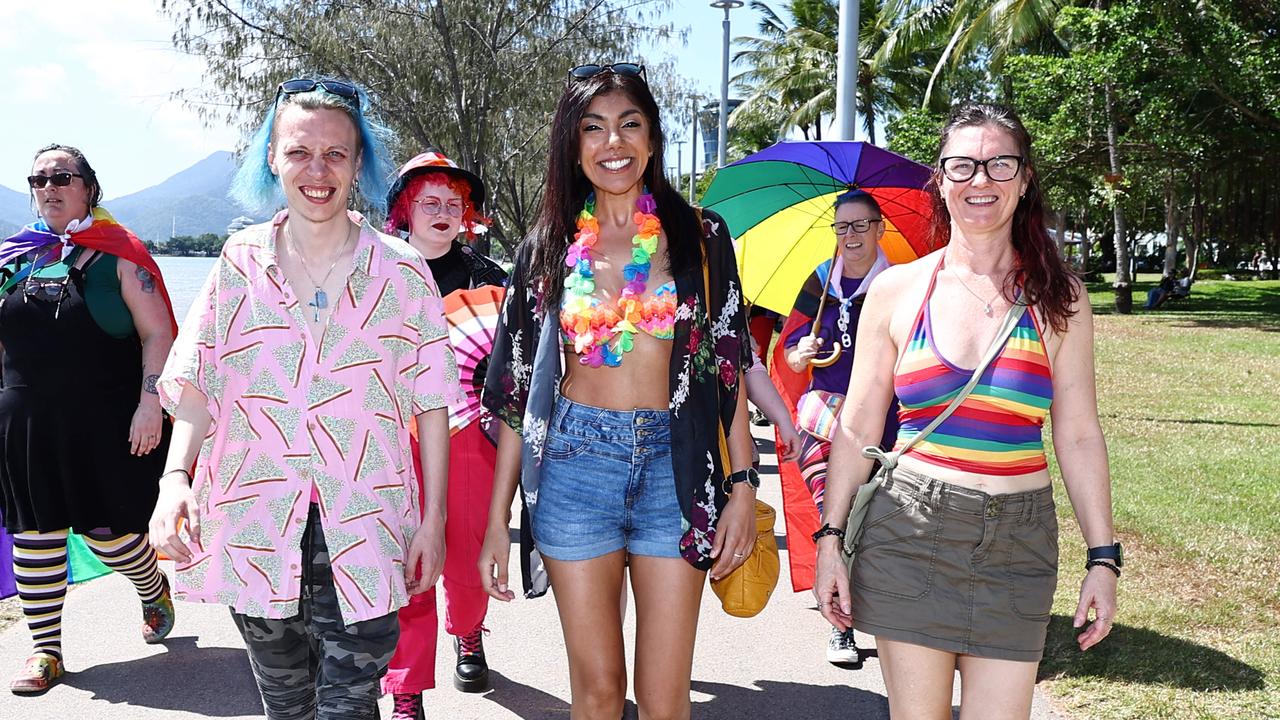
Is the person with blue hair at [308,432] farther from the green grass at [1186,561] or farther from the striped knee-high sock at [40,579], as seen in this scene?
the green grass at [1186,561]

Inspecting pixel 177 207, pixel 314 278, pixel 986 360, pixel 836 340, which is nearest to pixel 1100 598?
pixel 986 360

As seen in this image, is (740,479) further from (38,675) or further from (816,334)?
(38,675)

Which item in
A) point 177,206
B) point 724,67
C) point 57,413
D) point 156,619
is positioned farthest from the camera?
point 177,206

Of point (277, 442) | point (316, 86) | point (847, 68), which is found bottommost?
point (277, 442)

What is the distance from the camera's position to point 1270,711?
4.09m

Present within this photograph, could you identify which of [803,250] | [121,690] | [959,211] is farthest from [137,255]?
[959,211]

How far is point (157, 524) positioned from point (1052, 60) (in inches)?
1010

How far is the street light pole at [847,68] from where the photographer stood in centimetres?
774

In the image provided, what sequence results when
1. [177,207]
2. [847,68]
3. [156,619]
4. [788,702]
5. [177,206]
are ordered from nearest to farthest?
[788,702] → [156,619] → [847,68] → [177,207] → [177,206]

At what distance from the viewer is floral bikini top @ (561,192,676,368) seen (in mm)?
2949

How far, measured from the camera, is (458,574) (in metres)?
4.32

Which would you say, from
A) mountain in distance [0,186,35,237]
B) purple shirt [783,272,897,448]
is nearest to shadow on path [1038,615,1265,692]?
purple shirt [783,272,897,448]

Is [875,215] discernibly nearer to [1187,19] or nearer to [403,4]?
[403,4]

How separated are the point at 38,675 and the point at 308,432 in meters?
2.82
